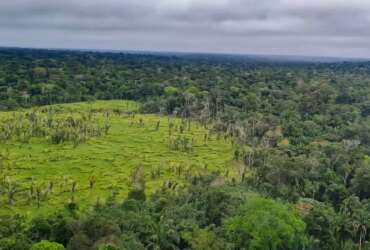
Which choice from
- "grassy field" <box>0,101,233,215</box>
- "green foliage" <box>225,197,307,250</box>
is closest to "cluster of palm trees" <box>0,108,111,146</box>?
"grassy field" <box>0,101,233,215</box>

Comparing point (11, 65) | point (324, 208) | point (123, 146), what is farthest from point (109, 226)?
point (11, 65)

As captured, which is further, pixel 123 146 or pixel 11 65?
pixel 11 65

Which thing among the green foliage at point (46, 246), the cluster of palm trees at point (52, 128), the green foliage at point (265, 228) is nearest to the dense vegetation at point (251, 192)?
the green foliage at point (265, 228)

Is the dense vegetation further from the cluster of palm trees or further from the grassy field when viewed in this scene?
the cluster of palm trees

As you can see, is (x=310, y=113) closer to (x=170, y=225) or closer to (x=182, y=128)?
(x=182, y=128)

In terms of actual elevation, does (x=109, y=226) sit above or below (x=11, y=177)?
above

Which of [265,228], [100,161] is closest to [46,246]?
[265,228]
